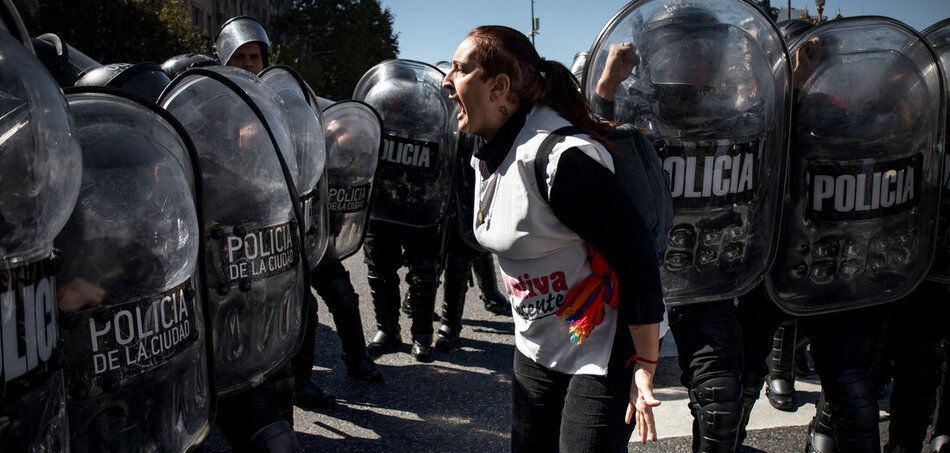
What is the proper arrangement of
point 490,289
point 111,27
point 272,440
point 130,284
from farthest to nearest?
point 111,27 → point 490,289 → point 272,440 → point 130,284

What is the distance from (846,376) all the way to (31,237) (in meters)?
2.59

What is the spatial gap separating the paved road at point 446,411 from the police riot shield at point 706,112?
120 centimetres

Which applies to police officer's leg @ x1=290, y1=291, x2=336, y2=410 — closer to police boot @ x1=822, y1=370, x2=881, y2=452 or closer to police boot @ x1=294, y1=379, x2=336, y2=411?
police boot @ x1=294, y1=379, x2=336, y2=411

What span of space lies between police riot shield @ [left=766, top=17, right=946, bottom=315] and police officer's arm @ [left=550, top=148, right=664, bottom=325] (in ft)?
4.06

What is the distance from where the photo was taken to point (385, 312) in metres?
4.89

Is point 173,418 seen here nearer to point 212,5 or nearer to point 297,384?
point 297,384

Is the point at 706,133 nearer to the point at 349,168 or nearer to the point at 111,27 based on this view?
the point at 349,168

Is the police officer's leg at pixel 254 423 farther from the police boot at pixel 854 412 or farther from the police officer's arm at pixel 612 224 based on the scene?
the police boot at pixel 854 412

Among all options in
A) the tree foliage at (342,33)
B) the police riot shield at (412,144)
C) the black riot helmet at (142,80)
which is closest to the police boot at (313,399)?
the police riot shield at (412,144)

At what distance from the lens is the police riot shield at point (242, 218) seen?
6.23ft

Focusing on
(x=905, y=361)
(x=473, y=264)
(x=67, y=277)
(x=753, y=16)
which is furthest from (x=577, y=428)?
(x=473, y=264)

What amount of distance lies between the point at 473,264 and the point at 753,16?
3.90 meters

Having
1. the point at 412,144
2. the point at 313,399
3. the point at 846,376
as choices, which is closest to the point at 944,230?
the point at 846,376

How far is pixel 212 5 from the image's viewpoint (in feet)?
126
